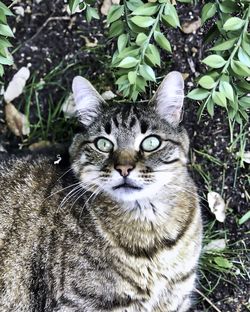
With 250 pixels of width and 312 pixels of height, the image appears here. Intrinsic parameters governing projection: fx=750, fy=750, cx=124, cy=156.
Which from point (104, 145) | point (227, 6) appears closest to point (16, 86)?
point (104, 145)

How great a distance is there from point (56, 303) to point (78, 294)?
9 cm

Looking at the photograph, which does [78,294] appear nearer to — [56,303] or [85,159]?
[56,303]

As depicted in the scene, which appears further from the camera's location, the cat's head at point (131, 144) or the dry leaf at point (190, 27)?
the dry leaf at point (190, 27)

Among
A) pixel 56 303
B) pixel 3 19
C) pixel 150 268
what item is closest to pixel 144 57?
pixel 3 19

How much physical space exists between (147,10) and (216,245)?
4.36 feet

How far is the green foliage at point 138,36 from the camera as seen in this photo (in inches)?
84.0

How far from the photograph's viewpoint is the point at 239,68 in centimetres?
210

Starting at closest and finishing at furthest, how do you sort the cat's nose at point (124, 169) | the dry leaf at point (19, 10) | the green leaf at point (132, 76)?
the green leaf at point (132, 76) → the cat's nose at point (124, 169) → the dry leaf at point (19, 10)

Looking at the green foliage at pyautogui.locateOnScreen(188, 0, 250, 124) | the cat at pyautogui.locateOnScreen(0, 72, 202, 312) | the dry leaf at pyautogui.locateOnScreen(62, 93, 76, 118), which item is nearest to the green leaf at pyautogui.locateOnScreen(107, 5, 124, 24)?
the green foliage at pyautogui.locateOnScreen(188, 0, 250, 124)

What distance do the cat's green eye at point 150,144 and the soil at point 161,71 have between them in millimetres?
760

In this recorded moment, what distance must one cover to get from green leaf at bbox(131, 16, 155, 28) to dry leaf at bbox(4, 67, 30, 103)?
133cm

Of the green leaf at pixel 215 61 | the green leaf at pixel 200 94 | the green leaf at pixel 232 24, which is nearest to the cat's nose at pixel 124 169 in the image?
the green leaf at pixel 200 94

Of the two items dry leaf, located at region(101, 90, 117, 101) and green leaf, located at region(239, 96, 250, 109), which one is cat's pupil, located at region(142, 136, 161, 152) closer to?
green leaf, located at region(239, 96, 250, 109)

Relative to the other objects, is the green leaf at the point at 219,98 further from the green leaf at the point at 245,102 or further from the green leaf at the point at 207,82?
the green leaf at the point at 245,102
